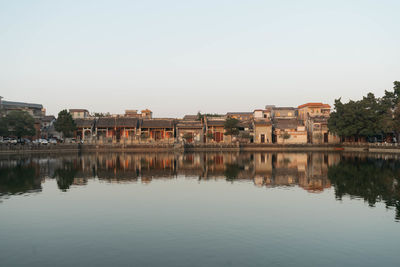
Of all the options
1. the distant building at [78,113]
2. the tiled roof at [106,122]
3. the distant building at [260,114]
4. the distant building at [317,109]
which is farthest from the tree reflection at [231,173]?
the distant building at [78,113]

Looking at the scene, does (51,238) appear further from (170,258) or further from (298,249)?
(298,249)

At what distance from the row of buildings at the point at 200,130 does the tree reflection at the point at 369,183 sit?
43705 millimetres

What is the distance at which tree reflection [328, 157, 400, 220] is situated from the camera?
25906mm

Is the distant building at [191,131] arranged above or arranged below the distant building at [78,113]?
below

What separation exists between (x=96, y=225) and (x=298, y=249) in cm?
1095

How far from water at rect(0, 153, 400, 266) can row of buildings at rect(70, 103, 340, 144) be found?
168 ft

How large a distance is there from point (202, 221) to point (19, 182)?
23822mm

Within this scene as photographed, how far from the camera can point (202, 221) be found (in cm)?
2025

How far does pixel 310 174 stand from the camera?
39781 mm

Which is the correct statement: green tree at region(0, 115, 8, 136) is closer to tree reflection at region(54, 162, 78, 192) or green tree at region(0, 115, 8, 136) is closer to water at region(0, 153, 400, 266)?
tree reflection at region(54, 162, 78, 192)

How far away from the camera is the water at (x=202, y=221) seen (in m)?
14.7

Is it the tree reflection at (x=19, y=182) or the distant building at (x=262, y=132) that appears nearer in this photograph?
the tree reflection at (x=19, y=182)

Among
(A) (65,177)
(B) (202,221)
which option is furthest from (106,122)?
(B) (202,221)

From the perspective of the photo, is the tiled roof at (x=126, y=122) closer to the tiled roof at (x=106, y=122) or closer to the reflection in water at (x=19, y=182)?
the tiled roof at (x=106, y=122)
